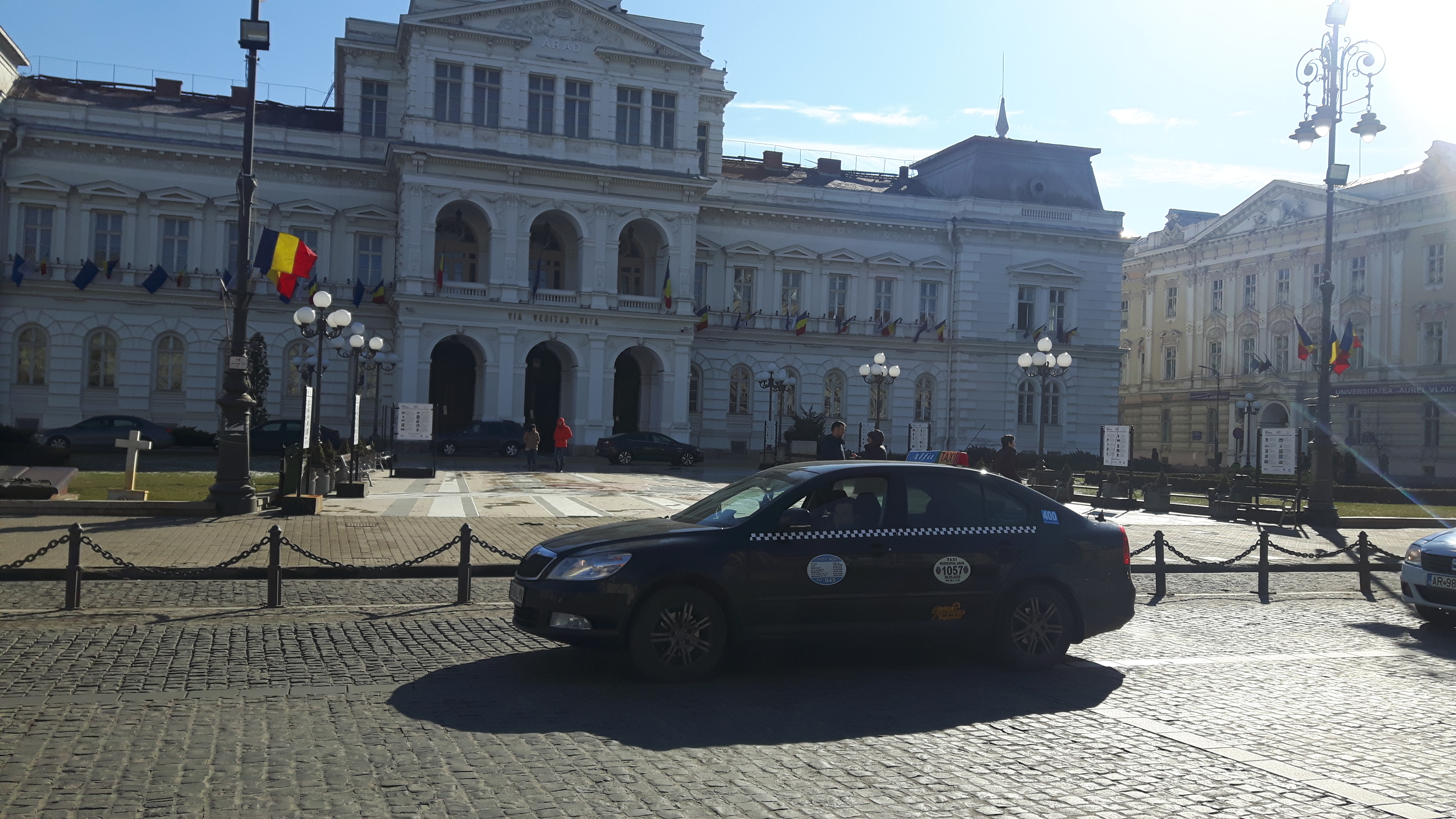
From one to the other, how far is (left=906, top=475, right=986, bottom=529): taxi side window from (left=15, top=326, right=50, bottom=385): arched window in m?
45.2

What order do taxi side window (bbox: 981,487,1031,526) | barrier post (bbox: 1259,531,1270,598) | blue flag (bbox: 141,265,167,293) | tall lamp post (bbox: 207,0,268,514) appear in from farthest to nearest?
blue flag (bbox: 141,265,167,293) → tall lamp post (bbox: 207,0,268,514) → barrier post (bbox: 1259,531,1270,598) → taxi side window (bbox: 981,487,1031,526)

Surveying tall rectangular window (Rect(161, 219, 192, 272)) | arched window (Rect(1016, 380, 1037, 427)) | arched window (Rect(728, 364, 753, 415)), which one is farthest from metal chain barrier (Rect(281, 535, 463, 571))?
arched window (Rect(1016, 380, 1037, 427))

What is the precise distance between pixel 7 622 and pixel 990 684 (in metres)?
Result: 8.51

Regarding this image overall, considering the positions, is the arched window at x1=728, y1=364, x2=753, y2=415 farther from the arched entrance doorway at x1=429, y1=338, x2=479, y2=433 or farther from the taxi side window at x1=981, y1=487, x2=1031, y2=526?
the taxi side window at x1=981, y1=487, x2=1031, y2=526

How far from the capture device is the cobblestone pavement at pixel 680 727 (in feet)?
18.3

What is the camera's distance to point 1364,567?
14.6 meters

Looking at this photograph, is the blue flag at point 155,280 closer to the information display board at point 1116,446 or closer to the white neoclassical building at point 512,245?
the white neoclassical building at point 512,245

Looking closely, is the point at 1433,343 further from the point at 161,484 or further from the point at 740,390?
the point at 161,484

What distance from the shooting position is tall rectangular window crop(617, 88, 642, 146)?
1875 inches

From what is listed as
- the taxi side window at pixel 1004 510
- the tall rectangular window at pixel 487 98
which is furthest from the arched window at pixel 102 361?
the taxi side window at pixel 1004 510

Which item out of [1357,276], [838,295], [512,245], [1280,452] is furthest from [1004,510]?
[1357,276]

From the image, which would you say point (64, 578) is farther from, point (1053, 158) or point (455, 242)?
point (1053, 158)

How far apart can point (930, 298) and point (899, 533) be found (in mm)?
49103

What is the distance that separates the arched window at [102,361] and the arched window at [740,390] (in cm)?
2596
